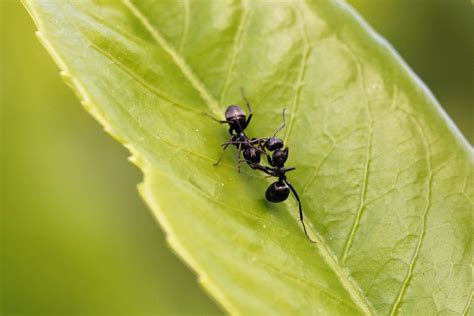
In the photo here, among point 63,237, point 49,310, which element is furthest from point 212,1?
point 49,310

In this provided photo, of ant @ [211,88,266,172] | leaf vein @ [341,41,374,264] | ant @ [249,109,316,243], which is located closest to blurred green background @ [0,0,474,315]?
ant @ [211,88,266,172]

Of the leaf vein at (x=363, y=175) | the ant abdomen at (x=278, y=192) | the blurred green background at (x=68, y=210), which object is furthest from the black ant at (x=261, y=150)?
the blurred green background at (x=68, y=210)

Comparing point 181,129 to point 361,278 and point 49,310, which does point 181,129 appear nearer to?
point 361,278

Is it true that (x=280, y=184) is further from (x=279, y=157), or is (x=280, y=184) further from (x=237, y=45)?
(x=237, y=45)

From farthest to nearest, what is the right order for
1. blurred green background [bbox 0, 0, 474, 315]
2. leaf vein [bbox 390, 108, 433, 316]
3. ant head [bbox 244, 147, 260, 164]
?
blurred green background [bbox 0, 0, 474, 315] < ant head [bbox 244, 147, 260, 164] < leaf vein [bbox 390, 108, 433, 316]

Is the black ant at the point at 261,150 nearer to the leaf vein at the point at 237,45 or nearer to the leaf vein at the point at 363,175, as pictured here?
the leaf vein at the point at 237,45

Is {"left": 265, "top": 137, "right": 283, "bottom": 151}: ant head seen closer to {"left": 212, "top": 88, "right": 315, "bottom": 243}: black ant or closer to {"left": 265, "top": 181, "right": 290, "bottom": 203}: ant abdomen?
{"left": 212, "top": 88, "right": 315, "bottom": 243}: black ant

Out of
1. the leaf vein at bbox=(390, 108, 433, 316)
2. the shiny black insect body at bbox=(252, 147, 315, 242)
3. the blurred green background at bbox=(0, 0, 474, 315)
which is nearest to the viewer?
the leaf vein at bbox=(390, 108, 433, 316)
